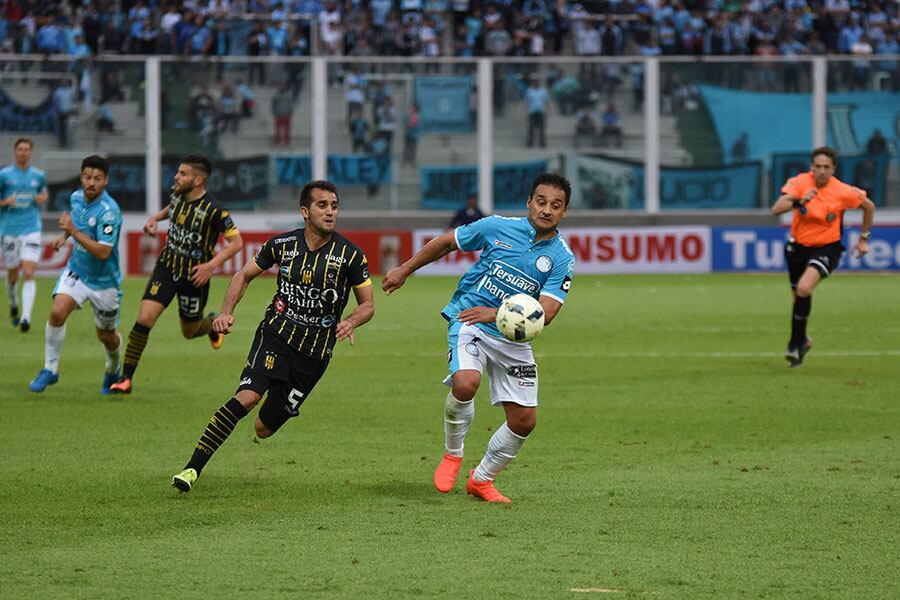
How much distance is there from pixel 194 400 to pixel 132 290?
13.9 meters

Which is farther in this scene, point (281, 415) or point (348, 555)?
point (281, 415)

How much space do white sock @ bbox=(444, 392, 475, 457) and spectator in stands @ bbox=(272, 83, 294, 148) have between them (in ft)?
83.8

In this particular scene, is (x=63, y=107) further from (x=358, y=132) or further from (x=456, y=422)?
(x=456, y=422)

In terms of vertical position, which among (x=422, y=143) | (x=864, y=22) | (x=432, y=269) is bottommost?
(x=432, y=269)

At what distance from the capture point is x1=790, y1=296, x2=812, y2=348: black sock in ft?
51.3

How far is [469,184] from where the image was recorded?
34.5 metres

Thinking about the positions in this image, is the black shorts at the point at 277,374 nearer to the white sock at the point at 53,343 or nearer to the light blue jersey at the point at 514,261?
the light blue jersey at the point at 514,261

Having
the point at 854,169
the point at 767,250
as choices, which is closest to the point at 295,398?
the point at 767,250

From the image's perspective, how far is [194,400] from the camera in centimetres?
1316

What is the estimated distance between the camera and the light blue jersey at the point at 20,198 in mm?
19281

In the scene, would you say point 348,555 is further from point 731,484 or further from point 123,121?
point 123,121

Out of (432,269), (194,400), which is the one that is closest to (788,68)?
(432,269)

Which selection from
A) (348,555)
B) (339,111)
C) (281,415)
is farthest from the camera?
(339,111)

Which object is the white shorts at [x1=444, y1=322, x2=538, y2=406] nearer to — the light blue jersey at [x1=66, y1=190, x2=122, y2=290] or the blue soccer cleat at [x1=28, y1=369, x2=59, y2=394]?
the light blue jersey at [x1=66, y1=190, x2=122, y2=290]
